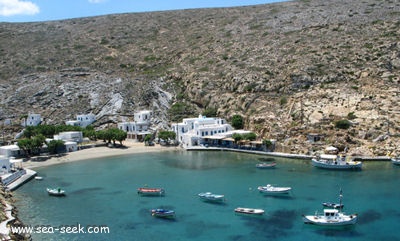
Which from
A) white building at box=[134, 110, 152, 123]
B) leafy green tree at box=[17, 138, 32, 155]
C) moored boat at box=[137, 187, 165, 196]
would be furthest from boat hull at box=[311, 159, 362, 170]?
leafy green tree at box=[17, 138, 32, 155]

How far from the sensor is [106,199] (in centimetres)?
4953

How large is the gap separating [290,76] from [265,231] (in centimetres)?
6409

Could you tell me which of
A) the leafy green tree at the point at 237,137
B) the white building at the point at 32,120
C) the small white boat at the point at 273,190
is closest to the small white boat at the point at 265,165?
the small white boat at the point at 273,190

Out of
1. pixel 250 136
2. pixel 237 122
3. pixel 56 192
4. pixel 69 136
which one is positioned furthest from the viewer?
pixel 237 122

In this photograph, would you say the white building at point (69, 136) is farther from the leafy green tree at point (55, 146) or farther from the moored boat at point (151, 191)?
the moored boat at point (151, 191)

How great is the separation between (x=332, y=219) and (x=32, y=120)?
259 feet

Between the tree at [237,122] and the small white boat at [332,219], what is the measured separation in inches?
2038

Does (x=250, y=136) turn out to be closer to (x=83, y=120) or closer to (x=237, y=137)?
(x=237, y=137)

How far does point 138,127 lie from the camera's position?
9644 centimetres

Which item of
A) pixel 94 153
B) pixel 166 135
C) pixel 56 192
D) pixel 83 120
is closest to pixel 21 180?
pixel 56 192

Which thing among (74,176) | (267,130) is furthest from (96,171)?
(267,130)

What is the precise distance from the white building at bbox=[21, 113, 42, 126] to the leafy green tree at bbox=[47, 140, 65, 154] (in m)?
20.5

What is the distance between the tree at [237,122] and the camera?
298 ft

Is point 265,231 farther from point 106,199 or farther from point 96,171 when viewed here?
point 96,171
